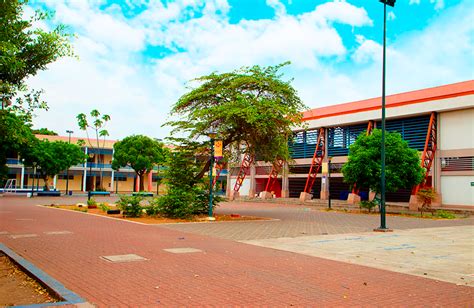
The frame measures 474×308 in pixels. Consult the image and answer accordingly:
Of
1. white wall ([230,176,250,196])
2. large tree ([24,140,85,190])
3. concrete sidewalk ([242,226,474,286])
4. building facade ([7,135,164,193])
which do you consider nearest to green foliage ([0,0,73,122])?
concrete sidewalk ([242,226,474,286])

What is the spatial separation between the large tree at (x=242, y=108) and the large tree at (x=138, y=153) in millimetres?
38353

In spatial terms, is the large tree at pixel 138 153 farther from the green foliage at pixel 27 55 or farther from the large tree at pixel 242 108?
the green foliage at pixel 27 55

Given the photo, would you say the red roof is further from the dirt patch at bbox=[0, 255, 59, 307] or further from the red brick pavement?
the dirt patch at bbox=[0, 255, 59, 307]

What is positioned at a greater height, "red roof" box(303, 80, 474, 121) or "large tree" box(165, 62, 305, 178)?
"red roof" box(303, 80, 474, 121)

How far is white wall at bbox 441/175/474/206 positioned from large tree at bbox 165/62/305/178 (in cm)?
1811

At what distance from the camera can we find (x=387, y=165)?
91.0ft

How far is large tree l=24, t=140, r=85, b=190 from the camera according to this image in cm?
4967

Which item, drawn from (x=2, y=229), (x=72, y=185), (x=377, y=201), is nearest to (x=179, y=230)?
(x=2, y=229)

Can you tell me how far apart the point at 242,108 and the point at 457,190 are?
72.8ft

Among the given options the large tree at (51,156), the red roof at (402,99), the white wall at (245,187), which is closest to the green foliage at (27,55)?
the red roof at (402,99)

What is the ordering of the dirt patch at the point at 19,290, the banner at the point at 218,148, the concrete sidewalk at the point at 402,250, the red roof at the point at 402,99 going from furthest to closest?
1. the red roof at the point at 402,99
2. the banner at the point at 218,148
3. the concrete sidewalk at the point at 402,250
4. the dirt patch at the point at 19,290

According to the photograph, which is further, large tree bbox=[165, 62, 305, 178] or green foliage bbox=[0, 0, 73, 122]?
large tree bbox=[165, 62, 305, 178]

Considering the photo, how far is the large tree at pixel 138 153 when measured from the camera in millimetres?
60688

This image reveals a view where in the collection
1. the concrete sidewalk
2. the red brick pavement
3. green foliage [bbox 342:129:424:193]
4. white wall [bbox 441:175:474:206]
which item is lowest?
the concrete sidewalk
